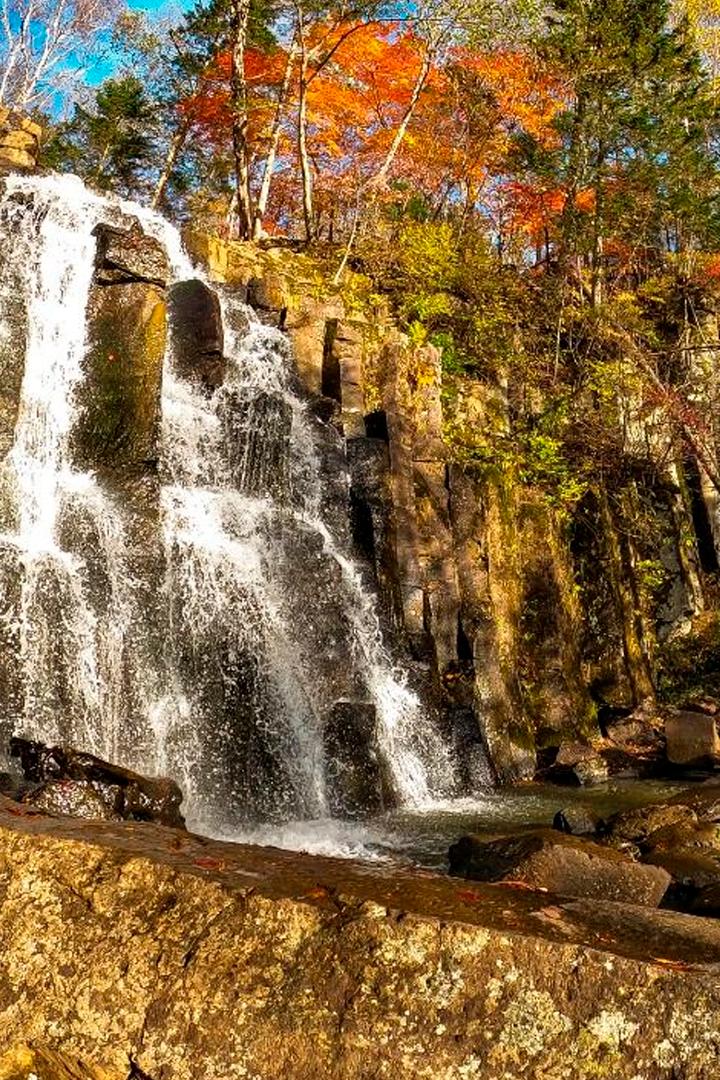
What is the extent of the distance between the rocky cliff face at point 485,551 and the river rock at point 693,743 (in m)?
2.17

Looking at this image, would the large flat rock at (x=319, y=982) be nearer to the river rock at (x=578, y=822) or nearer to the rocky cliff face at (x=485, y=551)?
the river rock at (x=578, y=822)

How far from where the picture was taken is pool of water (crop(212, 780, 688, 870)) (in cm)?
940

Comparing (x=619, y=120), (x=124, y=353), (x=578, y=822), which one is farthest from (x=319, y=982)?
(x=619, y=120)

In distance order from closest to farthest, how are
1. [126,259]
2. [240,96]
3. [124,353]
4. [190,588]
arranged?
1. [190,588]
2. [124,353]
3. [126,259]
4. [240,96]

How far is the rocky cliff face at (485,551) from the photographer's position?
16.3 m

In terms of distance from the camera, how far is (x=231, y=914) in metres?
3.04

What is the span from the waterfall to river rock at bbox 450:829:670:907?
4953 mm

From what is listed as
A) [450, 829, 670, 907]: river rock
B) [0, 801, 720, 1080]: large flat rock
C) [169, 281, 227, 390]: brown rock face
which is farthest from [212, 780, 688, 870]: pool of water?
[169, 281, 227, 390]: brown rock face

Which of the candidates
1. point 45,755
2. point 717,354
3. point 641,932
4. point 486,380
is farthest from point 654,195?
point 641,932

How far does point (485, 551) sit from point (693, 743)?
17.2ft

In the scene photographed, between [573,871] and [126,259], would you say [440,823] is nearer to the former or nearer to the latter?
[573,871]

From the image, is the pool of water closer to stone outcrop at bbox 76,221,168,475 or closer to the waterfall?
the waterfall

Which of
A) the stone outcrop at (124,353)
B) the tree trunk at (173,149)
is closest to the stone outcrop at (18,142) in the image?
the stone outcrop at (124,353)

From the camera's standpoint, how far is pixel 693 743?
51.5ft
